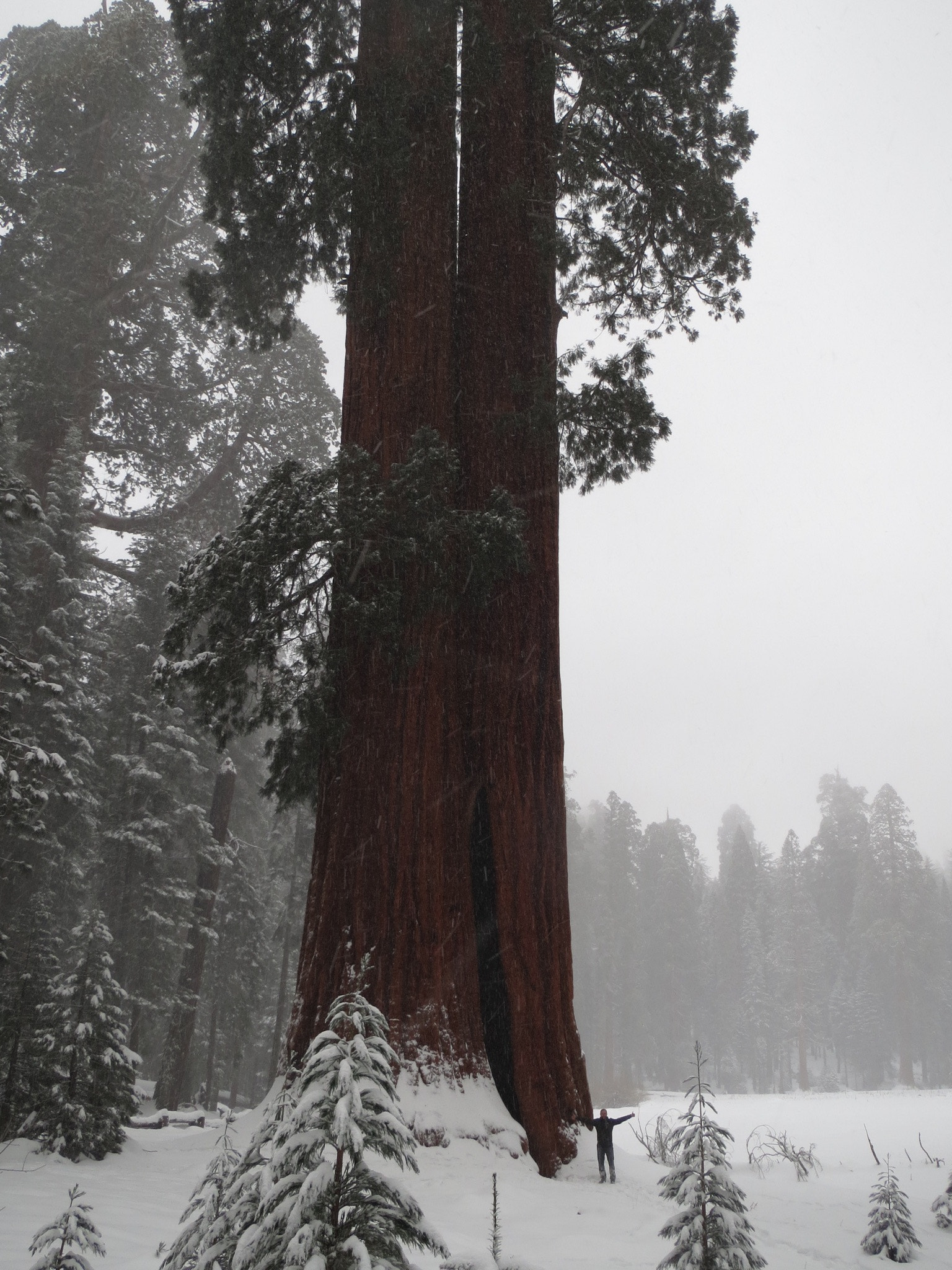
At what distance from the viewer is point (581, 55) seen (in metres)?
8.18

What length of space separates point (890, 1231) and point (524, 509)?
204 inches

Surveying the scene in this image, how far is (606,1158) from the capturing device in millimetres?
5625

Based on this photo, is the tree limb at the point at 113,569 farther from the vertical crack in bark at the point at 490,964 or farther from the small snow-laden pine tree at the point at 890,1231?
the small snow-laden pine tree at the point at 890,1231

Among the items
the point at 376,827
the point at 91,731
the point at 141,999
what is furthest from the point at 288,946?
the point at 376,827

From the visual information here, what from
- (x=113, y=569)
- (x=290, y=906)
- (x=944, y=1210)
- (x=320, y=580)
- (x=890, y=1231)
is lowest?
(x=944, y=1210)

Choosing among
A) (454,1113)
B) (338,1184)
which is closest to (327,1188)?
(338,1184)

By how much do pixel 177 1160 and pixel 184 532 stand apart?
49.8 ft

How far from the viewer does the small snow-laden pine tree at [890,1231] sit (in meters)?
5.07

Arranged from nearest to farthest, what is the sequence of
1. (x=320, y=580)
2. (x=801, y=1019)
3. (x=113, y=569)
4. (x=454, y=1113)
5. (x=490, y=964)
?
1. (x=454, y=1113)
2. (x=490, y=964)
3. (x=320, y=580)
4. (x=113, y=569)
5. (x=801, y=1019)

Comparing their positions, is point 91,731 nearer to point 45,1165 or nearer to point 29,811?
point 29,811

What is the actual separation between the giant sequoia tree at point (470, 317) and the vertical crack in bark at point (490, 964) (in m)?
0.02

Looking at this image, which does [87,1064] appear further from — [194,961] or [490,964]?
[194,961]

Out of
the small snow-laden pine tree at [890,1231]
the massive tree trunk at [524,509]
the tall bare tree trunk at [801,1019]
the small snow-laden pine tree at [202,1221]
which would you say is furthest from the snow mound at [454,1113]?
the tall bare tree trunk at [801,1019]

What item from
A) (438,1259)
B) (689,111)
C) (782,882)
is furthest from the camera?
(782,882)
